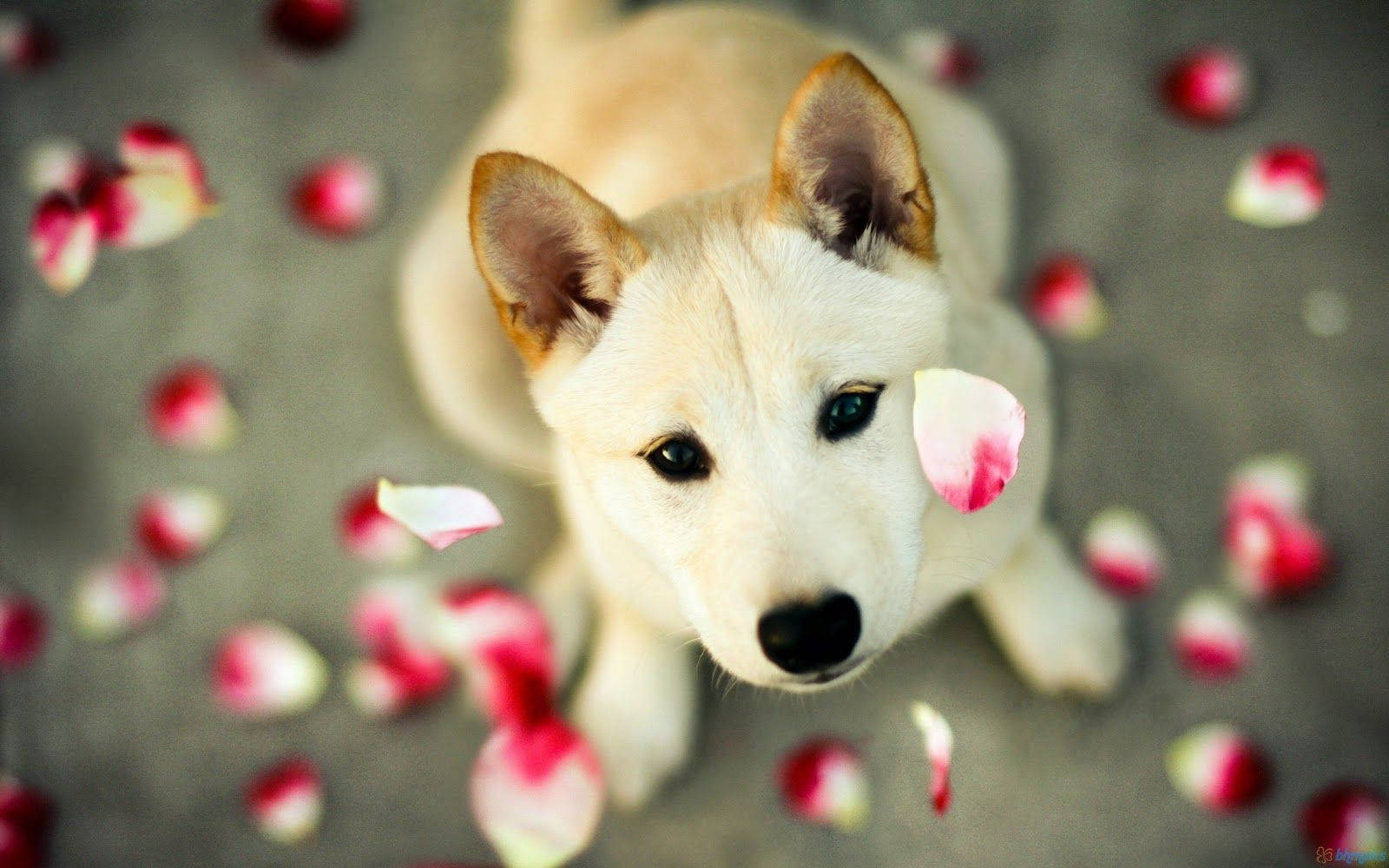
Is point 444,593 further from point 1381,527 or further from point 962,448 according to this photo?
point 1381,527

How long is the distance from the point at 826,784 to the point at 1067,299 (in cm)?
125

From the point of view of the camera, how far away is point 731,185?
1.57 meters

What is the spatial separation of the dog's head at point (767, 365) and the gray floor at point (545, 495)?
74cm

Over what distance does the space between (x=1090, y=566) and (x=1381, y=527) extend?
Result: 0.59 meters

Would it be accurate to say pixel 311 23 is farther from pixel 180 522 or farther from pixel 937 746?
pixel 937 746

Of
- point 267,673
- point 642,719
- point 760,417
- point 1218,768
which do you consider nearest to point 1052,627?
point 1218,768

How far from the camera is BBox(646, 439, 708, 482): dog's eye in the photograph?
1.43 metres

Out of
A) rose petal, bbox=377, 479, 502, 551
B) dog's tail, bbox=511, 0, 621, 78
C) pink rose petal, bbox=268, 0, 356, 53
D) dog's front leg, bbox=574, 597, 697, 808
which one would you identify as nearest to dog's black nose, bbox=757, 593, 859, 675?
dog's front leg, bbox=574, 597, 697, 808

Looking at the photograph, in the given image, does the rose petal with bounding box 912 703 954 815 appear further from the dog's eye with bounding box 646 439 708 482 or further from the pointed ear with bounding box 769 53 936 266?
the pointed ear with bounding box 769 53 936 266

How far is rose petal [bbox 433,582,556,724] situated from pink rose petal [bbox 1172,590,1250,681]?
1.33 metres

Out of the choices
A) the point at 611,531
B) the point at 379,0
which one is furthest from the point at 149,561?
the point at 379,0

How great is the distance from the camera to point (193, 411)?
8.62ft

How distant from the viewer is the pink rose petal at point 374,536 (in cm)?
241

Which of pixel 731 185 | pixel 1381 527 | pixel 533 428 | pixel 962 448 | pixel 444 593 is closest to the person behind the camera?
pixel 962 448
